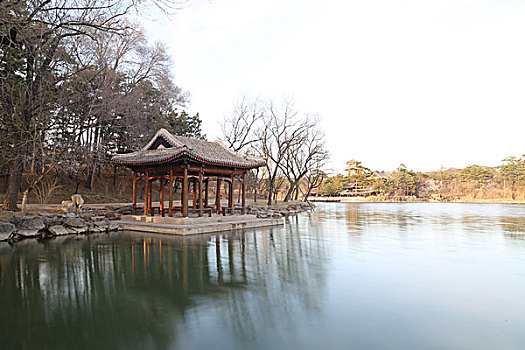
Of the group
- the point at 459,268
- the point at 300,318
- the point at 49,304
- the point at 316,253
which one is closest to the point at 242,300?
the point at 300,318

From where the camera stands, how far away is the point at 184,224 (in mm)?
12742

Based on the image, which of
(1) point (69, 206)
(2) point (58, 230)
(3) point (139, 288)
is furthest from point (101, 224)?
(3) point (139, 288)

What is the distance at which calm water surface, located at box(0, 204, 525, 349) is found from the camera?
12.5 feet

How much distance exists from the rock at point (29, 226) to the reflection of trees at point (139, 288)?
125 cm

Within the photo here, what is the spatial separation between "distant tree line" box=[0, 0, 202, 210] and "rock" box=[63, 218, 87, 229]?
5.75 feet

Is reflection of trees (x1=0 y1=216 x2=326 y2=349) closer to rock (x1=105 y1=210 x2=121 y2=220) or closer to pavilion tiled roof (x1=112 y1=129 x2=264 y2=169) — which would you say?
pavilion tiled roof (x1=112 y1=129 x2=264 y2=169)

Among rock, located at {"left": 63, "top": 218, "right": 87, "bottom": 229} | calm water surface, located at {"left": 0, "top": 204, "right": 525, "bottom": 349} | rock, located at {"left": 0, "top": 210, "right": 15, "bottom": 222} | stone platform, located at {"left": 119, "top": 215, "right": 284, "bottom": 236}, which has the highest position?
rock, located at {"left": 0, "top": 210, "right": 15, "bottom": 222}

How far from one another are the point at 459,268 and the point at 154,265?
266 inches

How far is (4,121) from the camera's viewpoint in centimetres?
1391

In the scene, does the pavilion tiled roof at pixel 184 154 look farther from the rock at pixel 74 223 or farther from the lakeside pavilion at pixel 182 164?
the rock at pixel 74 223

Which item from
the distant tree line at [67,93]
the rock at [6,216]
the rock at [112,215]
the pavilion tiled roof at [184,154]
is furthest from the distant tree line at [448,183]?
the rock at [6,216]

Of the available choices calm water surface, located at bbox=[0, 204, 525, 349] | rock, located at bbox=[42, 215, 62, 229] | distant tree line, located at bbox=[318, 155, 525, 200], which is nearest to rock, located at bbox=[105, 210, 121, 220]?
rock, located at bbox=[42, 215, 62, 229]

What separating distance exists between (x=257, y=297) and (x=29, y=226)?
940 centimetres

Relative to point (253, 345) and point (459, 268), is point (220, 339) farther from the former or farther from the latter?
point (459, 268)
